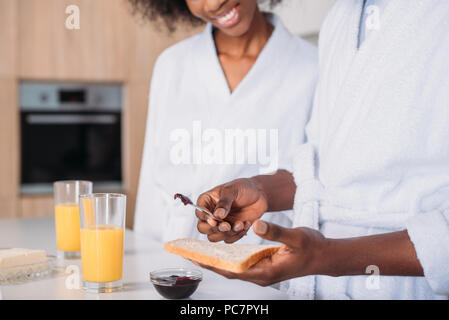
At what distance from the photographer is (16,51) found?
183 cm

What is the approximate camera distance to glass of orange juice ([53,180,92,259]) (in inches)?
37.3

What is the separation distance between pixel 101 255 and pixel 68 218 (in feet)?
0.77

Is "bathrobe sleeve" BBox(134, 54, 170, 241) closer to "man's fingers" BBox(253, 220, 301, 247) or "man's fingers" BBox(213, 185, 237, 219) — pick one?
"man's fingers" BBox(213, 185, 237, 219)

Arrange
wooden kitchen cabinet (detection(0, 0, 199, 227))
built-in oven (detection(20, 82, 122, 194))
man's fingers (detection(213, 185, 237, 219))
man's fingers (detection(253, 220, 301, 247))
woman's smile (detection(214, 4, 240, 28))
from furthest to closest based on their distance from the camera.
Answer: built-in oven (detection(20, 82, 122, 194)) < wooden kitchen cabinet (detection(0, 0, 199, 227)) < woman's smile (detection(214, 4, 240, 28)) < man's fingers (detection(213, 185, 237, 219)) < man's fingers (detection(253, 220, 301, 247))

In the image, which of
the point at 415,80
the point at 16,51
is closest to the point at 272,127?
the point at 415,80

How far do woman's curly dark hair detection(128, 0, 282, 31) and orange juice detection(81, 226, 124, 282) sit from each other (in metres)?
0.53

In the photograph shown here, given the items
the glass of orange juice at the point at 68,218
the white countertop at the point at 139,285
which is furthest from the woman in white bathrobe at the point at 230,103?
the glass of orange juice at the point at 68,218

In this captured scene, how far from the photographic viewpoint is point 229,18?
107 centimetres

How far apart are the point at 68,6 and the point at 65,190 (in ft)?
1.77

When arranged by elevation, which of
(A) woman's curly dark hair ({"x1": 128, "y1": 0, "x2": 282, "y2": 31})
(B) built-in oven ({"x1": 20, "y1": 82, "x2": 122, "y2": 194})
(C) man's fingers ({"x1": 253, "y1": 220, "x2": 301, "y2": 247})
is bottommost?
(C) man's fingers ({"x1": 253, "y1": 220, "x2": 301, "y2": 247})

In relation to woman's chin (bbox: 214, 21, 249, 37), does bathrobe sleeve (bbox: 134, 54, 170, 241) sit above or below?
below

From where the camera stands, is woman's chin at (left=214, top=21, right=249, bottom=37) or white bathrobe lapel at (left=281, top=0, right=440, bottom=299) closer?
white bathrobe lapel at (left=281, top=0, right=440, bottom=299)

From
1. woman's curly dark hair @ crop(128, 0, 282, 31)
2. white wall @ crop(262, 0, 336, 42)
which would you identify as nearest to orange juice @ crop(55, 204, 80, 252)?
woman's curly dark hair @ crop(128, 0, 282, 31)

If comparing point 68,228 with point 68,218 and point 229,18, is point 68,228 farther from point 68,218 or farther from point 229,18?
point 229,18
